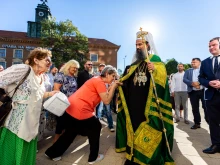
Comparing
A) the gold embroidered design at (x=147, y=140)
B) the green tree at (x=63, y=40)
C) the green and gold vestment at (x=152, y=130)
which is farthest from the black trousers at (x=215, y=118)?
the green tree at (x=63, y=40)

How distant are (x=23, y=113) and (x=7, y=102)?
0.71ft

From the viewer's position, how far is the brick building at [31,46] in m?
35.6

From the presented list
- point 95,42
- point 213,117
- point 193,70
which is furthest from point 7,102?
point 95,42

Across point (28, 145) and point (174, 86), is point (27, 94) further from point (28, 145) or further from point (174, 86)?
point (174, 86)

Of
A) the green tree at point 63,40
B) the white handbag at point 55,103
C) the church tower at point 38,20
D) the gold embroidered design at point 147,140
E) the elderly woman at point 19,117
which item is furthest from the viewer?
the church tower at point 38,20

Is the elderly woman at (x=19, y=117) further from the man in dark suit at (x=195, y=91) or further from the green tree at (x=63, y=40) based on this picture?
the green tree at (x=63, y=40)

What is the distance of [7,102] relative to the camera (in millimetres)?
1982

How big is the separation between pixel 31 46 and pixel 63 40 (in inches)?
428

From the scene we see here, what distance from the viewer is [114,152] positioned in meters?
3.37

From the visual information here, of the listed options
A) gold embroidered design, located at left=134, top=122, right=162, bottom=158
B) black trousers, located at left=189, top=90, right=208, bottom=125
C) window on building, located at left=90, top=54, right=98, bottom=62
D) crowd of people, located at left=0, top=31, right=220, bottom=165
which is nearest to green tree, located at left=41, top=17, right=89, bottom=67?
window on building, located at left=90, top=54, right=98, bottom=62

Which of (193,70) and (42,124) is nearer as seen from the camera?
(42,124)

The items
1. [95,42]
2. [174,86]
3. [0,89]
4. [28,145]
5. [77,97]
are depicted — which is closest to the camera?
[0,89]

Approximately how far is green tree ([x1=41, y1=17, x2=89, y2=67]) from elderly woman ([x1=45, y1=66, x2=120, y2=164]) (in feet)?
89.7

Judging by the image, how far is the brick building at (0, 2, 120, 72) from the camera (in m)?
35.6
